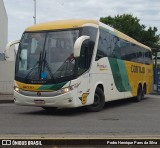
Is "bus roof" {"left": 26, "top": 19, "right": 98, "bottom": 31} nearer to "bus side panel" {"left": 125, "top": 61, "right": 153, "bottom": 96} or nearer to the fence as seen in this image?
"bus side panel" {"left": 125, "top": 61, "right": 153, "bottom": 96}

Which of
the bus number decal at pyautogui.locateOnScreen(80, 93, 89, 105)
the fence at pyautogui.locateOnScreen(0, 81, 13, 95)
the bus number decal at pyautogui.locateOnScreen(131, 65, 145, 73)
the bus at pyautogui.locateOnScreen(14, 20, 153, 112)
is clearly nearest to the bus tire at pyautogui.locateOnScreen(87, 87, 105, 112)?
the bus at pyautogui.locateOnScreen(14, 20, 153, 112)

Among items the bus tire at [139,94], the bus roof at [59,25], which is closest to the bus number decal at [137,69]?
the bus tire at [139,94]

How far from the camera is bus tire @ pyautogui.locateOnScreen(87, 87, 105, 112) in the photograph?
16.5 meters

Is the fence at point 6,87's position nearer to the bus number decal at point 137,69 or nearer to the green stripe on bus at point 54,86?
the bus number decal at point 137,69

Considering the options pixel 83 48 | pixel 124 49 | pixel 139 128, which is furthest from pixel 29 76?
pixel 124 49

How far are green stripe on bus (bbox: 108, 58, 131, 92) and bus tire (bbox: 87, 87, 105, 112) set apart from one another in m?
1.88

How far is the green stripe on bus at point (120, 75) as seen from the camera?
18.5 metres

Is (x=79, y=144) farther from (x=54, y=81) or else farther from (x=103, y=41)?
(x=103, y=41)

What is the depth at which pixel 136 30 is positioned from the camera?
2210 inches

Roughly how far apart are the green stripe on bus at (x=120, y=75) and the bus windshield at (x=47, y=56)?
11.4ft

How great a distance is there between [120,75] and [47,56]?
5371 millimetres

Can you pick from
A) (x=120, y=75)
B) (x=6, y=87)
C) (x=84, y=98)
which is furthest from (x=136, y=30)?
(x=84, y=98)

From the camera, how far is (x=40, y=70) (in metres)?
14.9

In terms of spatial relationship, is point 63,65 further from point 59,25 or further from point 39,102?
point 59,25
